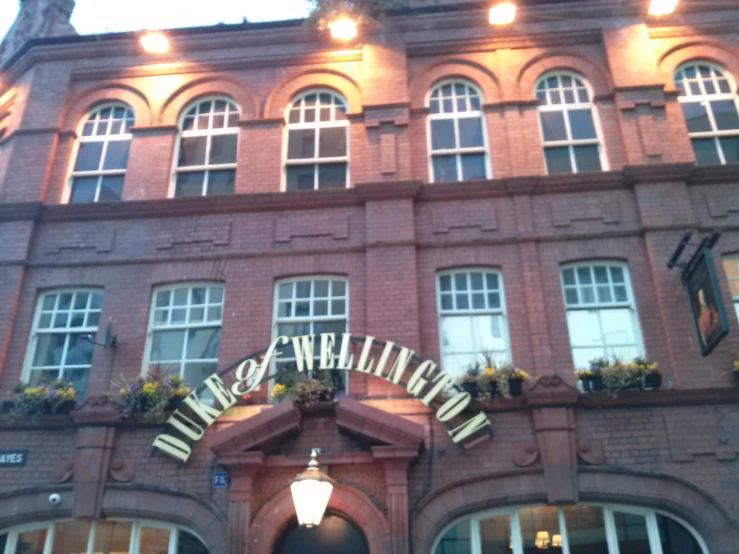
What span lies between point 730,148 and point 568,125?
2865mm

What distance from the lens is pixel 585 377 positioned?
10.3 m

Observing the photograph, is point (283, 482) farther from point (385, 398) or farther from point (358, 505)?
point (385, 398)

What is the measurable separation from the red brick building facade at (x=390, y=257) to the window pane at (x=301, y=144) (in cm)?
6

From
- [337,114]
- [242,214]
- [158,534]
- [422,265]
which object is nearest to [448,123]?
[337,114]

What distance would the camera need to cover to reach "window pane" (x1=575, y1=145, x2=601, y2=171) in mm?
12586

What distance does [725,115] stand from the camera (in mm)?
12961

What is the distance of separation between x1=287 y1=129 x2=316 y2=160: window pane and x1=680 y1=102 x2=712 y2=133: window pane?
6.93 metres

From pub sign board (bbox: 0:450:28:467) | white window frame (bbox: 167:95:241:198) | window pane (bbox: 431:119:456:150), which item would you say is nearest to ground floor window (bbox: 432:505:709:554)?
pub sign board (bbox: 0:450:28:467)

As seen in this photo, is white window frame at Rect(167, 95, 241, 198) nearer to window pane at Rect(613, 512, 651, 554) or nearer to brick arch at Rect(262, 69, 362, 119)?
brick arch at Rect(262, 69, 362, 119)

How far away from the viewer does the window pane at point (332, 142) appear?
13227 mm

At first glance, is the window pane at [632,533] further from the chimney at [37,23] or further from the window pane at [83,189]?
the chimney at [37,23]

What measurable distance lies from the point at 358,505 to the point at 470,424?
75.4 inches

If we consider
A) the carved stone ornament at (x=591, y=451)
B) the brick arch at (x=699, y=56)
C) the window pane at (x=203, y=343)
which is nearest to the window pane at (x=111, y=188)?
the window pane at (x=203, y=343)

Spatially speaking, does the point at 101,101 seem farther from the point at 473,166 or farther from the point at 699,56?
the point at 699,56
